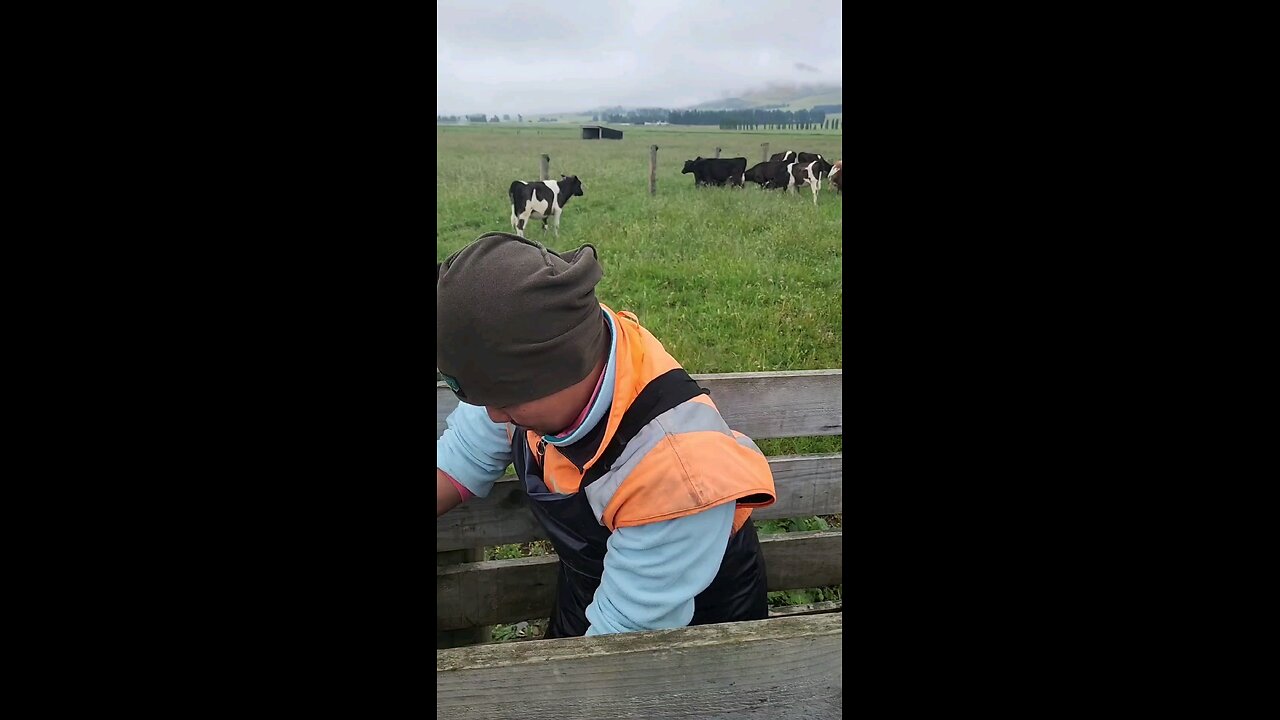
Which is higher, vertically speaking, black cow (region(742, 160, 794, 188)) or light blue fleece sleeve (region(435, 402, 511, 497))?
black cow (region(742, 160, 794, 188))

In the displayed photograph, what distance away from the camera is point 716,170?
36.0 inches

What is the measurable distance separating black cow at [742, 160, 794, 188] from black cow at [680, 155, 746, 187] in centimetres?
1

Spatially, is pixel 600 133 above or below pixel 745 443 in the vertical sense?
above

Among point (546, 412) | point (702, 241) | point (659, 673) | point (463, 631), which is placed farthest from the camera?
point (463, 631)

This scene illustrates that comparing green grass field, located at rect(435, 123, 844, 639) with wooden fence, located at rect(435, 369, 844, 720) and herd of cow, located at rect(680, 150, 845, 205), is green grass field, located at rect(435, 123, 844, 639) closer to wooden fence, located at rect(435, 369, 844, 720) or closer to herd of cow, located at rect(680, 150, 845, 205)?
herd of cow, located at rect(680, 150, 845, 205)

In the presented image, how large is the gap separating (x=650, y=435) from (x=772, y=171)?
12.8 inches

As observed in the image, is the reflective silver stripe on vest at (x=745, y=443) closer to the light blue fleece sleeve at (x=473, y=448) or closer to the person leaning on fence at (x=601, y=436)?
the person leaning on fence at (x=601, y=436)

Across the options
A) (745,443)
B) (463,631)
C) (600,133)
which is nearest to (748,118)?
(600,133)

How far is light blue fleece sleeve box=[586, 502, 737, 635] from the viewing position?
81 cm

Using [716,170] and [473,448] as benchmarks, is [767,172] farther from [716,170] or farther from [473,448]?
[473,448]

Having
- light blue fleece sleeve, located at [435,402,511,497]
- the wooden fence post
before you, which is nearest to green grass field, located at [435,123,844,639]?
→ light blue fleece sleeve, located at [435,402,511,497]

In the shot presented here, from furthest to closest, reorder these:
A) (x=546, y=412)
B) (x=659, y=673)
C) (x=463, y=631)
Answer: (x=463, y=631) → (x=546, y=412) → (x=659, y=673)

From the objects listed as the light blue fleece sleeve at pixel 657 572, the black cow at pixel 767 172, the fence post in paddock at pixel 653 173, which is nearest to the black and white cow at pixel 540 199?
the fence post in paddock at pixel 653 173
